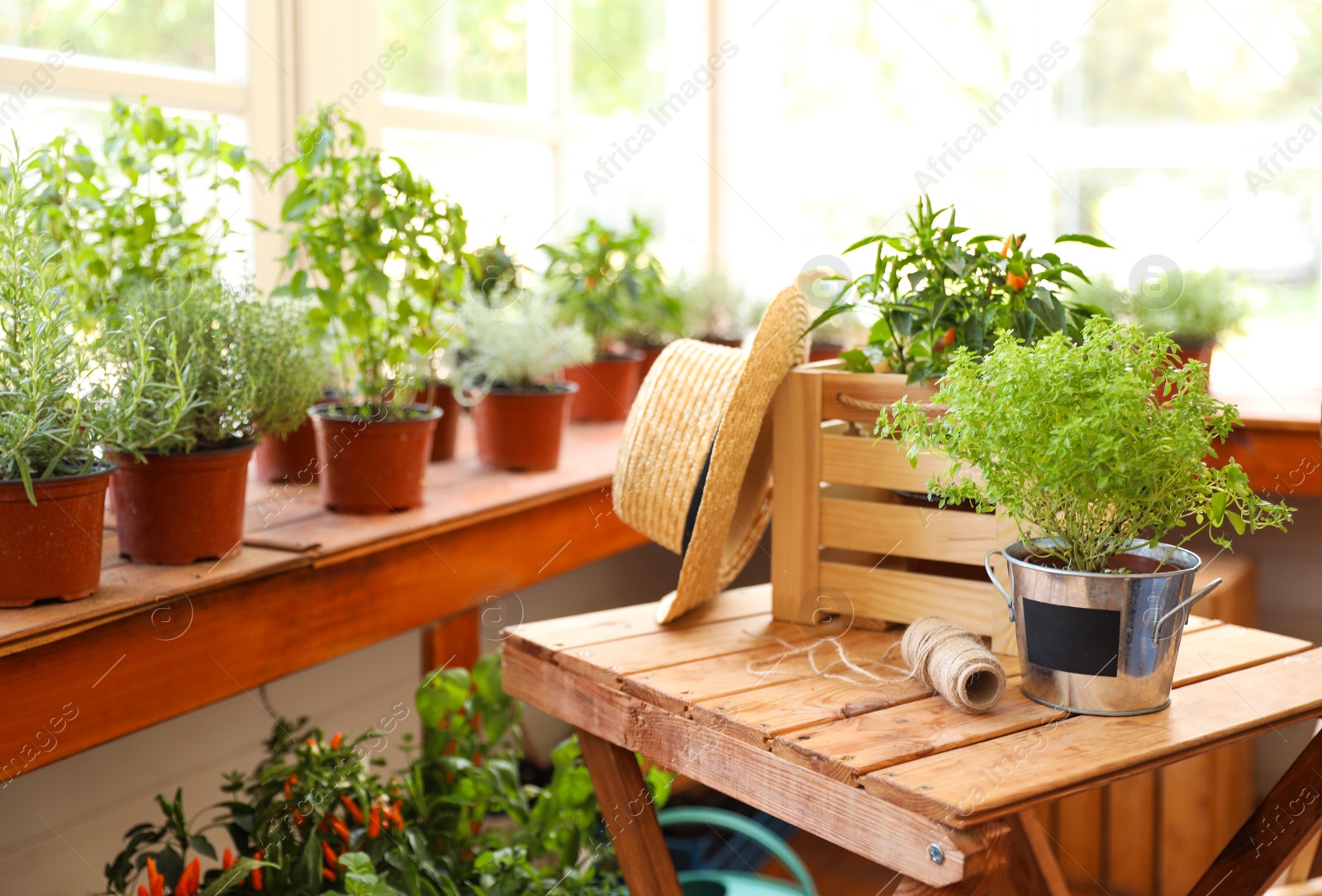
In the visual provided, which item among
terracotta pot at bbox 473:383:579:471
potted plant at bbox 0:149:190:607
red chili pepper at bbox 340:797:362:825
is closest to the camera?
potted plant at bbox 0:149:190:607

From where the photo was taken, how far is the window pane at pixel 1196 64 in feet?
8.89

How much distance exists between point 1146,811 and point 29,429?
2.11m

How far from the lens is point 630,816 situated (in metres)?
1.32

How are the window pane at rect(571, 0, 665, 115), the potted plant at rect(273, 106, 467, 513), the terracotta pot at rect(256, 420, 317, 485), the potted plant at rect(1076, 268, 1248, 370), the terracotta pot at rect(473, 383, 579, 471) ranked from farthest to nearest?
the window pane at rect(571, 0, 665, 115), the potted plant at rect(1076, 268, 1248, 370), the terracotta pot at rect(473, 383, 579, 471), the terracotta pot at rect(256, 420, 317, 485), the potted plant at rect(273, 106, 467, 513)

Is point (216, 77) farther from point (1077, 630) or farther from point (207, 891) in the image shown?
point (1077, 630)

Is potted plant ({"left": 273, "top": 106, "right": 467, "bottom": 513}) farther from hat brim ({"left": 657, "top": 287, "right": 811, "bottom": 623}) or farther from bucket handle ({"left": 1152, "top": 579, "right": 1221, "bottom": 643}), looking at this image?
bucket handle ({"left": 1152, "top": 579, "right": 1221, "bottom": 643})

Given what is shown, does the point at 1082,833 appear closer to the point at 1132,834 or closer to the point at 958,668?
the point at 1132,834

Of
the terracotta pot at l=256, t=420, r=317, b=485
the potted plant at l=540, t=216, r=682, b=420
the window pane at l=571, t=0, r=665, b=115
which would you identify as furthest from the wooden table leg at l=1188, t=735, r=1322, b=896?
the window pane at l=571, t=0, r=665, b=115

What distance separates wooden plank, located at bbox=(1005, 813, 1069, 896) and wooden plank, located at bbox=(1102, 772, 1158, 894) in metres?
0.86

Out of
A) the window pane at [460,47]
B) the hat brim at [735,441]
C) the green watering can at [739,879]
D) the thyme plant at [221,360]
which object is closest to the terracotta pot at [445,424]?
the thyme plant at [221,360]

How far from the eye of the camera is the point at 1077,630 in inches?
40.8

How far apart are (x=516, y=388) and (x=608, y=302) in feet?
1.63

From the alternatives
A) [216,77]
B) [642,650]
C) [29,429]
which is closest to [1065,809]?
[642,650]

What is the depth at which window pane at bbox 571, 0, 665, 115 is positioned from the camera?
3.07 m
